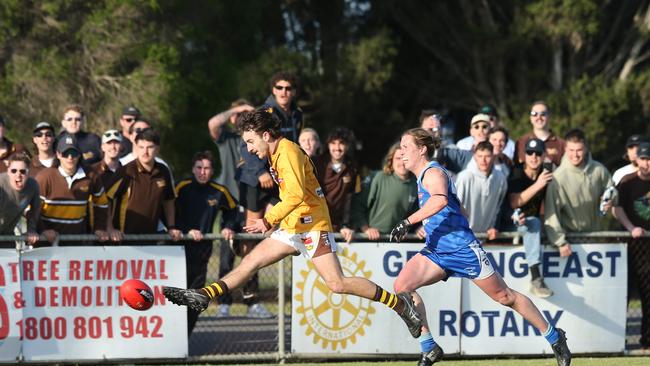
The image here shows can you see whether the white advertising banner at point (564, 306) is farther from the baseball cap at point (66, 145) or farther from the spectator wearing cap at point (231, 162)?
the baseball cap at point (66, 145)

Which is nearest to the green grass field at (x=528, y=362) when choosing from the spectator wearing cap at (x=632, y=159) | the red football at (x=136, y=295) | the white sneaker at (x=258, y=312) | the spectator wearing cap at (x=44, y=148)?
the white sneaker at (x=258, y=312)

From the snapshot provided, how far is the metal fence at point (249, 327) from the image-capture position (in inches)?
427

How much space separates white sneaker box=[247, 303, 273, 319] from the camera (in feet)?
38.5

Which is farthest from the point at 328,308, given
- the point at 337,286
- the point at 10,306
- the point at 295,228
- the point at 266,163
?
the point at 10,306

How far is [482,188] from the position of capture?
11078 millimetres

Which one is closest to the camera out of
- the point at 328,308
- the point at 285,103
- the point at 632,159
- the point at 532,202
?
the point at 328,308

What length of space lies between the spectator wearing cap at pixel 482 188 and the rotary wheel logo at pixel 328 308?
1.24 m

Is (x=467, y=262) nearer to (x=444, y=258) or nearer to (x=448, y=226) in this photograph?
(x=444, y=258)

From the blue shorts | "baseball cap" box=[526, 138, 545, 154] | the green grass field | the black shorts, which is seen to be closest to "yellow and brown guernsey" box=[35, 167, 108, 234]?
the black shorts

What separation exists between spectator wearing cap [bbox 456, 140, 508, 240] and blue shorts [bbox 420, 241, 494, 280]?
1.84 meters

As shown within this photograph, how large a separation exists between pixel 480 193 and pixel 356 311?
5.61ft

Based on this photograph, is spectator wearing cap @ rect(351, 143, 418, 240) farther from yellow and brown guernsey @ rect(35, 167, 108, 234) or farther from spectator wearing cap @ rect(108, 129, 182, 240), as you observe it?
yellow and brown guernsey @ rect(35, 167, 108, 234)

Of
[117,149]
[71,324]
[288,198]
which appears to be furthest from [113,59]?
[288,198]

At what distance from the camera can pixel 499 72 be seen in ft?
76.8
